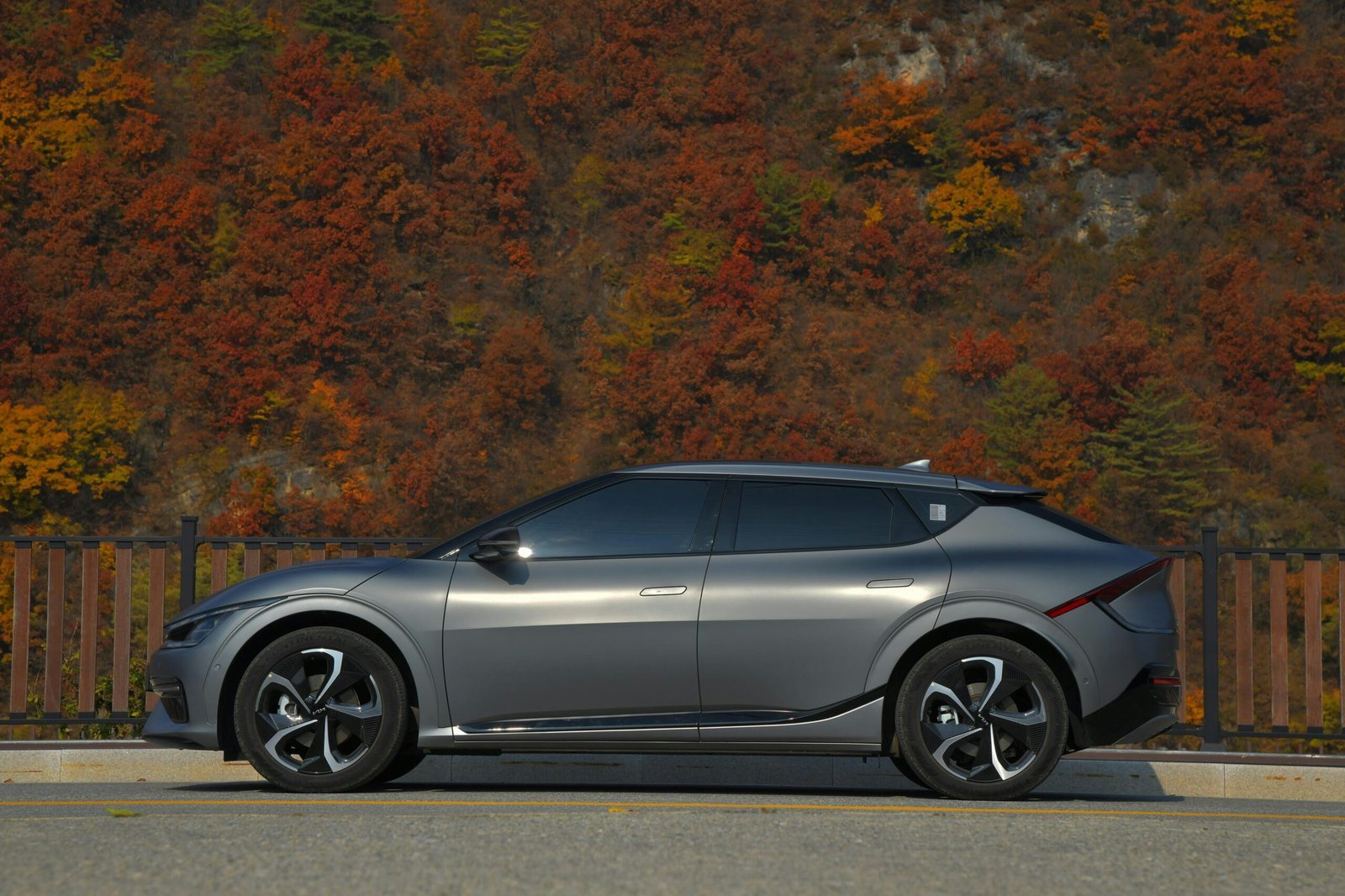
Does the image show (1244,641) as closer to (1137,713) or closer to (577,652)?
(1137,713)

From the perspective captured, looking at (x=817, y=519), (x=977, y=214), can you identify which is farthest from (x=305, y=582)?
(x=977, y=214)

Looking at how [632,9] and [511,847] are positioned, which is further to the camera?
[632,9]

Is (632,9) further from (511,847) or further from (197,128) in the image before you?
(511,847)

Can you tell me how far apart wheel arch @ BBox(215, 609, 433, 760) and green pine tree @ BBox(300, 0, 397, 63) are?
176 feet

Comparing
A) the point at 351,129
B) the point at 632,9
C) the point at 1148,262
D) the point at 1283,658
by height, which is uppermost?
the point at 632,9

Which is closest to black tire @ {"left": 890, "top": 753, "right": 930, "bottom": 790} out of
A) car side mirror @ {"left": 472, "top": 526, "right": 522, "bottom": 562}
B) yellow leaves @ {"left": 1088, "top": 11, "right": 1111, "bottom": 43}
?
car side mirror @ {"left": 472, "top": 526, "right": 522, "bottom": 562}

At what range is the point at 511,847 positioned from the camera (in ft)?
18.2

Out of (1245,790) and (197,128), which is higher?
(197,128)

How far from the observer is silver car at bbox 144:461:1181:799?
7293 mm

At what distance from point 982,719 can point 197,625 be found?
3.81 metres

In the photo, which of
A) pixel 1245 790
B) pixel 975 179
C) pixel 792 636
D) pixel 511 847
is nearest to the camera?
pixel 511 847

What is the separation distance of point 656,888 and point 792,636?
262cm

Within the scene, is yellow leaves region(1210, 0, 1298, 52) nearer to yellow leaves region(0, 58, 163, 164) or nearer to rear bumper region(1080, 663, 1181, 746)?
yellow leaves region(0, 58, 163, 164)

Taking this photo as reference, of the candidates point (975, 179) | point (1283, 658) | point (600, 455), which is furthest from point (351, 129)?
point (1283, 658)
